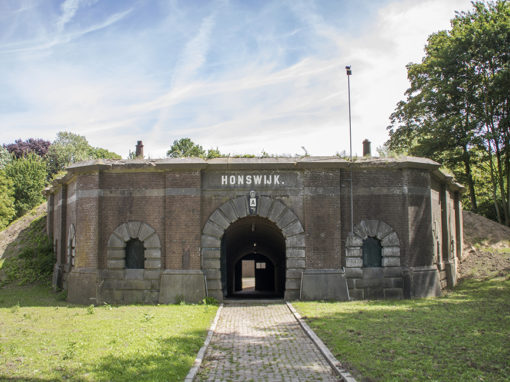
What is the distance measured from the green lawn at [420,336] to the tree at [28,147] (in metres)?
50.6

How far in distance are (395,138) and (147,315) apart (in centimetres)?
2491

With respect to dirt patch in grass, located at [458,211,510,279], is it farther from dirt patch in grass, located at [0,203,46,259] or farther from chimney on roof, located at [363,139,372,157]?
dirt patch in grass, located at [0,203,46,259]

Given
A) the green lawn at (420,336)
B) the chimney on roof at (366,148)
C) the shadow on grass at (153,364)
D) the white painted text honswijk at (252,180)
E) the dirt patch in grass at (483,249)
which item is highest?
the chimney on roof at (366,148)

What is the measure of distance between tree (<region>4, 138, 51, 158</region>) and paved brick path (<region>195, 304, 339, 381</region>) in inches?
1945

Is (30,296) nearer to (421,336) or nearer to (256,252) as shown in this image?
(256,252)

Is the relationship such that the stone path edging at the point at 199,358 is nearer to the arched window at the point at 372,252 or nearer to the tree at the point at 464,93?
the arched window at the point at 372,252

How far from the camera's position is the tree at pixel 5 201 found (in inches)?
1476

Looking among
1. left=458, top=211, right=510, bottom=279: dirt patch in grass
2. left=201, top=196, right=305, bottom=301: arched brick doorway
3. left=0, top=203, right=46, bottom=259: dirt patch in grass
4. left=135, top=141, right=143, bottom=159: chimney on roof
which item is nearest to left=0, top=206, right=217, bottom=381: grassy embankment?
left=201, top=196, right=305, bottom=301: arched brick doorway

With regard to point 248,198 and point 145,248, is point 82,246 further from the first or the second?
point 248,198

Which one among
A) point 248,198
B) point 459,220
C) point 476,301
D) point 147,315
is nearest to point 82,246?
point 147,315

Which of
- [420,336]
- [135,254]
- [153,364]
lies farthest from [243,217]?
[153,364]

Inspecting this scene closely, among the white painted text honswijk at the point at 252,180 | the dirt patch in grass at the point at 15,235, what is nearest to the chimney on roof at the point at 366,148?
the white painted text honswijk at the point at 252,180

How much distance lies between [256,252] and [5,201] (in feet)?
78.2

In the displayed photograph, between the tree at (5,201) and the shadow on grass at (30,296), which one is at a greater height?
the tree at (5,201)
